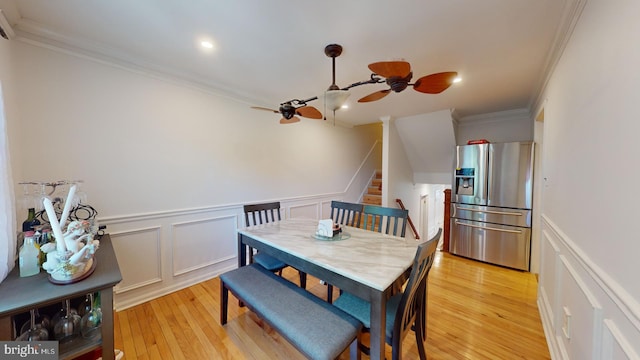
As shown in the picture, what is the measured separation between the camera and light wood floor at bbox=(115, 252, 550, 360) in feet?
5.54

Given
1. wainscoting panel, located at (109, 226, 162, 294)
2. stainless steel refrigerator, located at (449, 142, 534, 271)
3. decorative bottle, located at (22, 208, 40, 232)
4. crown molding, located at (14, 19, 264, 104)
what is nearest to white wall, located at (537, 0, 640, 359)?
stainless steel refrigerator, located at (449, 142, 534, 271)

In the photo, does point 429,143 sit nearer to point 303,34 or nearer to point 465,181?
point 465,181

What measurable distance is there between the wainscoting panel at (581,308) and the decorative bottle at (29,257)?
2671mm

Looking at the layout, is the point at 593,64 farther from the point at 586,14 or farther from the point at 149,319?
the point at 149,319

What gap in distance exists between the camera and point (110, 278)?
124cm

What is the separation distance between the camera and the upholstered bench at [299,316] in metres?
1.18

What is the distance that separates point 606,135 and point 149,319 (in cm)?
335

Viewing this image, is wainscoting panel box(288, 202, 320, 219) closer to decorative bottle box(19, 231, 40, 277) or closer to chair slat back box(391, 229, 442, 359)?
chair slat back box(391, 229, 442, 359)

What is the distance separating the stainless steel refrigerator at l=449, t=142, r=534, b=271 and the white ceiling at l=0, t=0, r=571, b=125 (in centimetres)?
109

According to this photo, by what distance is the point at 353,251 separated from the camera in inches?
64.0

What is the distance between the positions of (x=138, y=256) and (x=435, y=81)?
10.1ft

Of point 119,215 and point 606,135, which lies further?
point 119,215

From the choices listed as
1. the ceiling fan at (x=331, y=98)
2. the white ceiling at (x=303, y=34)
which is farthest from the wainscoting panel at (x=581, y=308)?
the ceiling fan at (x=331, y=98)

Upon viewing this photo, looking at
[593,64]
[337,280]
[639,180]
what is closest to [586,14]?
[593,64]
